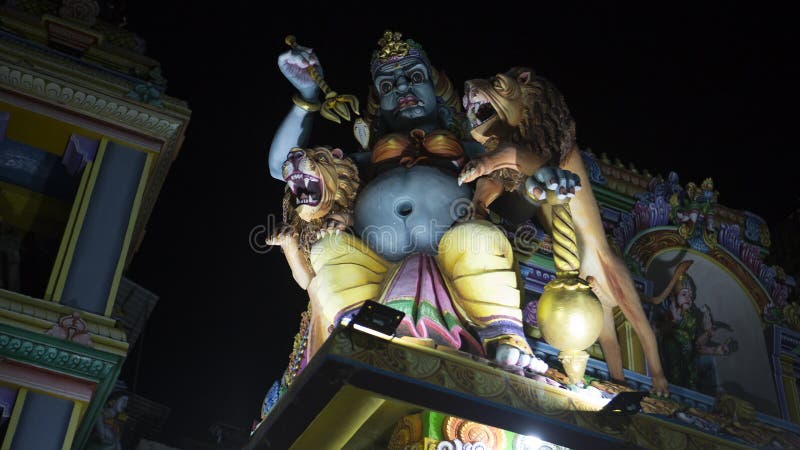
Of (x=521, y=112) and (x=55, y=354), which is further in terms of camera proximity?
(x=521, y=112)

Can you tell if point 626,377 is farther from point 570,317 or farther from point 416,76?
point 416,76

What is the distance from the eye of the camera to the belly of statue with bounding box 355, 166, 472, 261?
21.9ft

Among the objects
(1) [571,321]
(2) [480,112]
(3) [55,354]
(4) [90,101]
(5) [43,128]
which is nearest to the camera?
(1) [571,321]

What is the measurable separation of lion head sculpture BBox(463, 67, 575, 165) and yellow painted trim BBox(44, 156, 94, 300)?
9.79 feet

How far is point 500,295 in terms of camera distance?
612 centimetres

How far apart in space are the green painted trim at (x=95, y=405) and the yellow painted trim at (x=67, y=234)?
72 cm

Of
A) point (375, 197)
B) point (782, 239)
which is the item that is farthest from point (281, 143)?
point (782, 239)

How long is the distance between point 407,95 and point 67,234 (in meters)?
2.72

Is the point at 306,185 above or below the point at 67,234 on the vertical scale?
above

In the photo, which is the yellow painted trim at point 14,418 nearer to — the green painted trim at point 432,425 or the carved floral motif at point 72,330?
the carved floral motif at point 72,330

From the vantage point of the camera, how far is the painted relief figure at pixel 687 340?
A: 25.7 ft

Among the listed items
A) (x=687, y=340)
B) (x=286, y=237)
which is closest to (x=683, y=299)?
(x=687, y=340)

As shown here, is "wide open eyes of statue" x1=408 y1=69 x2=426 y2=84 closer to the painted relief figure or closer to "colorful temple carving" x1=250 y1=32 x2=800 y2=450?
"colorful temple carving" x1=250 y1=32 x2=800 y2=450

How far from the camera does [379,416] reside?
596 centimetres
